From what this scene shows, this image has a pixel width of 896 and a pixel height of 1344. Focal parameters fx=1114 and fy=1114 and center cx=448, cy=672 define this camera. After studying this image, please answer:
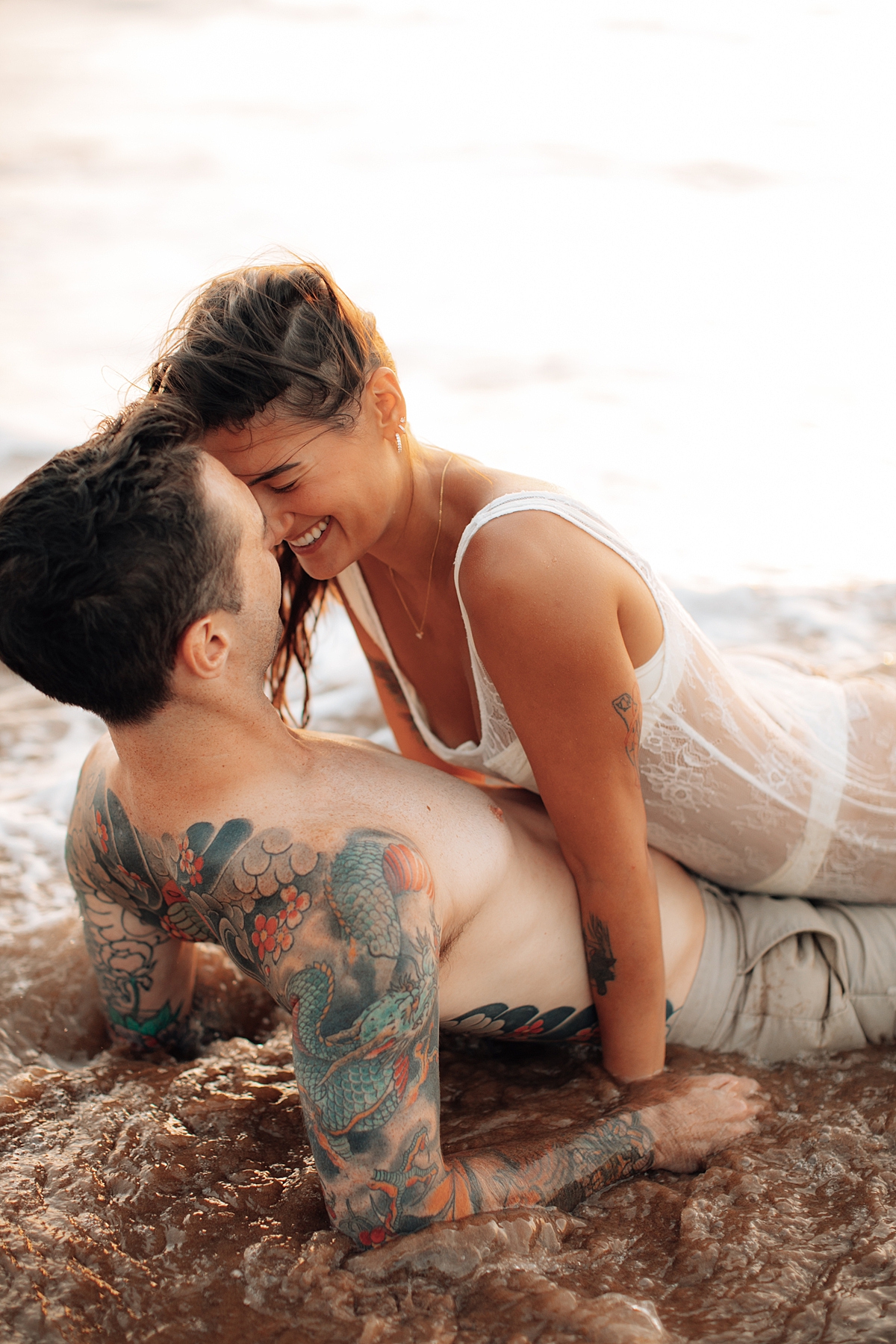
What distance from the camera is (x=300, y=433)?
2.26 m

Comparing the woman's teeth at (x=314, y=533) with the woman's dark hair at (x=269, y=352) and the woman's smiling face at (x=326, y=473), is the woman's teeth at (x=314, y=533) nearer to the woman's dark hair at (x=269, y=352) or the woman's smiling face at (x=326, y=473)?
the woman's smiling face at (x=326, y=473)

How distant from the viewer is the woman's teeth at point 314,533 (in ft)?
8.04

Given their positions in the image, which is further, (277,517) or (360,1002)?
(277,517)

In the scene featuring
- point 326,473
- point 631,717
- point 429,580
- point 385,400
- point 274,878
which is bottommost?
point 274,878

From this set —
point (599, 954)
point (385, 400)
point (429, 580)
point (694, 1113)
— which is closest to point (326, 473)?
point (385, 400)

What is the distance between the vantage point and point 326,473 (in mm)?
2334

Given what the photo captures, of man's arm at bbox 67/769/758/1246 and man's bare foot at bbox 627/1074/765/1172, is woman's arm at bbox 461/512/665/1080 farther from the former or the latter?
man's arm at bbox 67/769/758/1246

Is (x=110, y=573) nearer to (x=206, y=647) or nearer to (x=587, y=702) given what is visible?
(x=206, y=647)

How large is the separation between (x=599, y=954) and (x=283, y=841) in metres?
0.85

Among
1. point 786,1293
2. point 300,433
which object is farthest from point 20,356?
point 786,1293

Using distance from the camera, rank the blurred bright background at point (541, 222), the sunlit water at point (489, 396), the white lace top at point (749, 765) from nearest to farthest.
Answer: the sunlit water at point (489, 396) → the white lace top at point (749, 765) → the blurred bright background at point (541, 222)

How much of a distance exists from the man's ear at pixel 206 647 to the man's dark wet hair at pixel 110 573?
0.05ft

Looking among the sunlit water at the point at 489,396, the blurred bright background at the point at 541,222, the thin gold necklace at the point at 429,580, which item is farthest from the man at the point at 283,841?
the blurred bright background at the point at 541,222

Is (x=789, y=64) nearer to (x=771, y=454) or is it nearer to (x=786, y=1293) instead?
(x=771, y=454)
